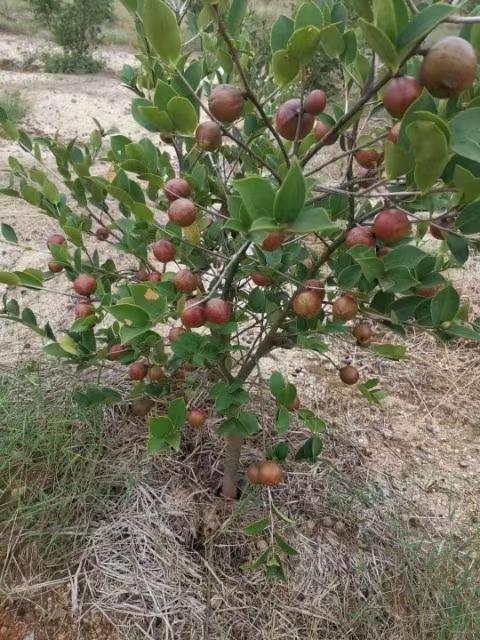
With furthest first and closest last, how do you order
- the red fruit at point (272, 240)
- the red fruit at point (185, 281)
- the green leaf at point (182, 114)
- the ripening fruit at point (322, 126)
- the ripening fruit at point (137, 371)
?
the ripening fruit at point (137, 371)
the ripening fruit at point (322, 126)
the red fruit at point (185, 281)
the green leaf at point (182, 114)
the red fruit at point (272, 240)

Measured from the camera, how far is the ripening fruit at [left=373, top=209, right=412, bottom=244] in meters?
0.67

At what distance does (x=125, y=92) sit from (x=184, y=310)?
704cm

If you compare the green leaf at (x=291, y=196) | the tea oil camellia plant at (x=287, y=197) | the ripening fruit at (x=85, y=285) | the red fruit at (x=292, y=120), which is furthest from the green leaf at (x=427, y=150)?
the ripening fruit at (x=85, y=285)

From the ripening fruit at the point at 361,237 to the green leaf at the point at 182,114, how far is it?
28cm

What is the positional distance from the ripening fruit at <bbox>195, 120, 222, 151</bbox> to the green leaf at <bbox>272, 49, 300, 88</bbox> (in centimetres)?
11

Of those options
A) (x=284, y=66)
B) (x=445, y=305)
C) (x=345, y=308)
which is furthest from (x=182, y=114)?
(x=445, y=305)

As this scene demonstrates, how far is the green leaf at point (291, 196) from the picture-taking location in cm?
53

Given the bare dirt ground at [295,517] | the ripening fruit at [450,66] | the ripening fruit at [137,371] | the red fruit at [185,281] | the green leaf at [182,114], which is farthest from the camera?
the bare dirt ground at [295,517]

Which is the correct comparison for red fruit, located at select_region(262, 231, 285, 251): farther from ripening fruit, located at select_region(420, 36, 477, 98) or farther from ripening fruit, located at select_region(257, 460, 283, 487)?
ripening fruit, located at select_region(257, 460, 283, 487)

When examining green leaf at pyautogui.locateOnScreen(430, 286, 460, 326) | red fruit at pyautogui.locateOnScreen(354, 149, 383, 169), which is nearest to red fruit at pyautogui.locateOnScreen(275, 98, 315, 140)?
red fruit at pyautogui.locateOnScreen(354, 149, 383, 169)

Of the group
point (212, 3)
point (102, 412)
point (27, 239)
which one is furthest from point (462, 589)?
point (27, 239)

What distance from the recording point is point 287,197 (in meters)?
0.55

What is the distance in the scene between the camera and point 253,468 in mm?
1131

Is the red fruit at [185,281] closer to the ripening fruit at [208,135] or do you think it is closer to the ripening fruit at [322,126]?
the ripening fruit at [208,135]
